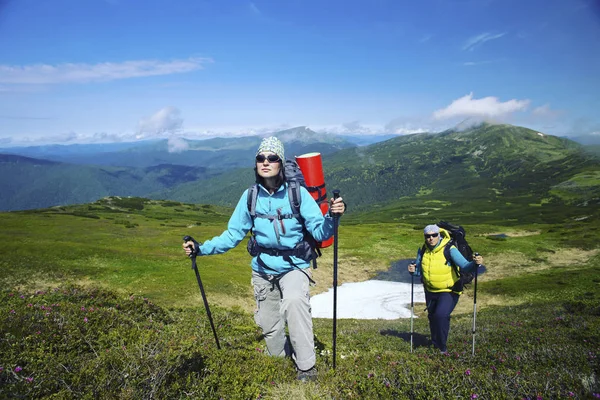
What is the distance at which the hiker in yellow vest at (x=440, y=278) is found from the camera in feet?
36.0

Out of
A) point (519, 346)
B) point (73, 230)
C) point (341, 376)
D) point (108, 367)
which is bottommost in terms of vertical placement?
point (73, 230)

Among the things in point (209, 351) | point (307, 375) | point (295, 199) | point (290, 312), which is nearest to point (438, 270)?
point (307, 375)

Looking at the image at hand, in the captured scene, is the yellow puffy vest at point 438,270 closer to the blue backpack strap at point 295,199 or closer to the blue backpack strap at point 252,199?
the blue backpack strap at point 295,199

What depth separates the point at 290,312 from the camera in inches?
272

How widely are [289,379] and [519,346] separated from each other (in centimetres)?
906

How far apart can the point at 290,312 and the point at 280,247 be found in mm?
1394

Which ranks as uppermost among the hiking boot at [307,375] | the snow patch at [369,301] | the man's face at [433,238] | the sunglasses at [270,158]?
the sunglasses at [270,158]

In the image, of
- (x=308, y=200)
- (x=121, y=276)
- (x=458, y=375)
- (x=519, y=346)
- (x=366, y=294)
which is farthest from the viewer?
(x=366, y=294)

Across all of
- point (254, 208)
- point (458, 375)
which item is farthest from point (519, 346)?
point (254, 208)

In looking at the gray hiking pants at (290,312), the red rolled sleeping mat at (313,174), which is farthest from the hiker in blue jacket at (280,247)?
the red rolled sleeping mat at (313,174)

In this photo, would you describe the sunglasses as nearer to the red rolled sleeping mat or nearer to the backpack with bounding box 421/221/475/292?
the red rolled sleeping mat

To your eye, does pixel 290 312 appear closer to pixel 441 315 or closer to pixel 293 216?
pixel 293 216

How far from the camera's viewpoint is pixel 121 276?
2820cm

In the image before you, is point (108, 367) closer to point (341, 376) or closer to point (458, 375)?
point (341, 376)
